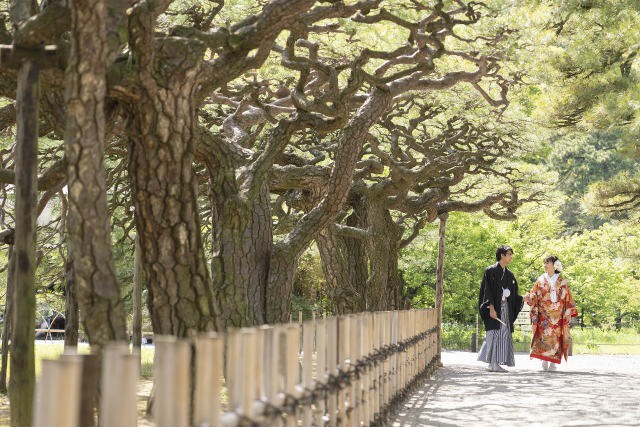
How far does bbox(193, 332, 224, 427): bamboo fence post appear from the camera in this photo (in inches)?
155

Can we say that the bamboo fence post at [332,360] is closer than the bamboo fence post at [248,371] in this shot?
No

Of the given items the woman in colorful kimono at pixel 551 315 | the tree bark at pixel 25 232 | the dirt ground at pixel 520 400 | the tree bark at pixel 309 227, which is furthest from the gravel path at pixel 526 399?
the tree bark at pixel 25 232

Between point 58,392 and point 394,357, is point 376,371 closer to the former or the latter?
point 394,357

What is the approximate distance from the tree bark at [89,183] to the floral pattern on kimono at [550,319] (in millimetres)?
12481

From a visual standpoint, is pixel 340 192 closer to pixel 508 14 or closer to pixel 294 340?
pixel 508 14

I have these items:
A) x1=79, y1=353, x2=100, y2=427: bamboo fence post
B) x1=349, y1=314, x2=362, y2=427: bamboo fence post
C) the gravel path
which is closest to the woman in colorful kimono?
the gravel path

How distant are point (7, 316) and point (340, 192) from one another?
429 cm

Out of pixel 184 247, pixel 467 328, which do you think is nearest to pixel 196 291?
pixel 184 247

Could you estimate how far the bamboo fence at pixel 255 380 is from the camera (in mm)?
3398

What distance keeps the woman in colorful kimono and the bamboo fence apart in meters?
8.45

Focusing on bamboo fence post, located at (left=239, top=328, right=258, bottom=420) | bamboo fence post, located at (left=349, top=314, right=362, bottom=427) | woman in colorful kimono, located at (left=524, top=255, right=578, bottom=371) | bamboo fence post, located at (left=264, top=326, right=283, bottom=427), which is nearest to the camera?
bamboo fence post, located at (left=239, top=328, right=258, bottom=420)

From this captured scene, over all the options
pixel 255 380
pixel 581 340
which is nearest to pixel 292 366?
pixel 255 380

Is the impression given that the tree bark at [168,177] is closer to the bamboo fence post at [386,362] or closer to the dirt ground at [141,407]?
the dirt ground at [141,407]

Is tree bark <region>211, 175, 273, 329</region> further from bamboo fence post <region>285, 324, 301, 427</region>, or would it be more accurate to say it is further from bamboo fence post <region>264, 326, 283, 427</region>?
bamboo fence post <region>264, 326, 283, 427</region>
